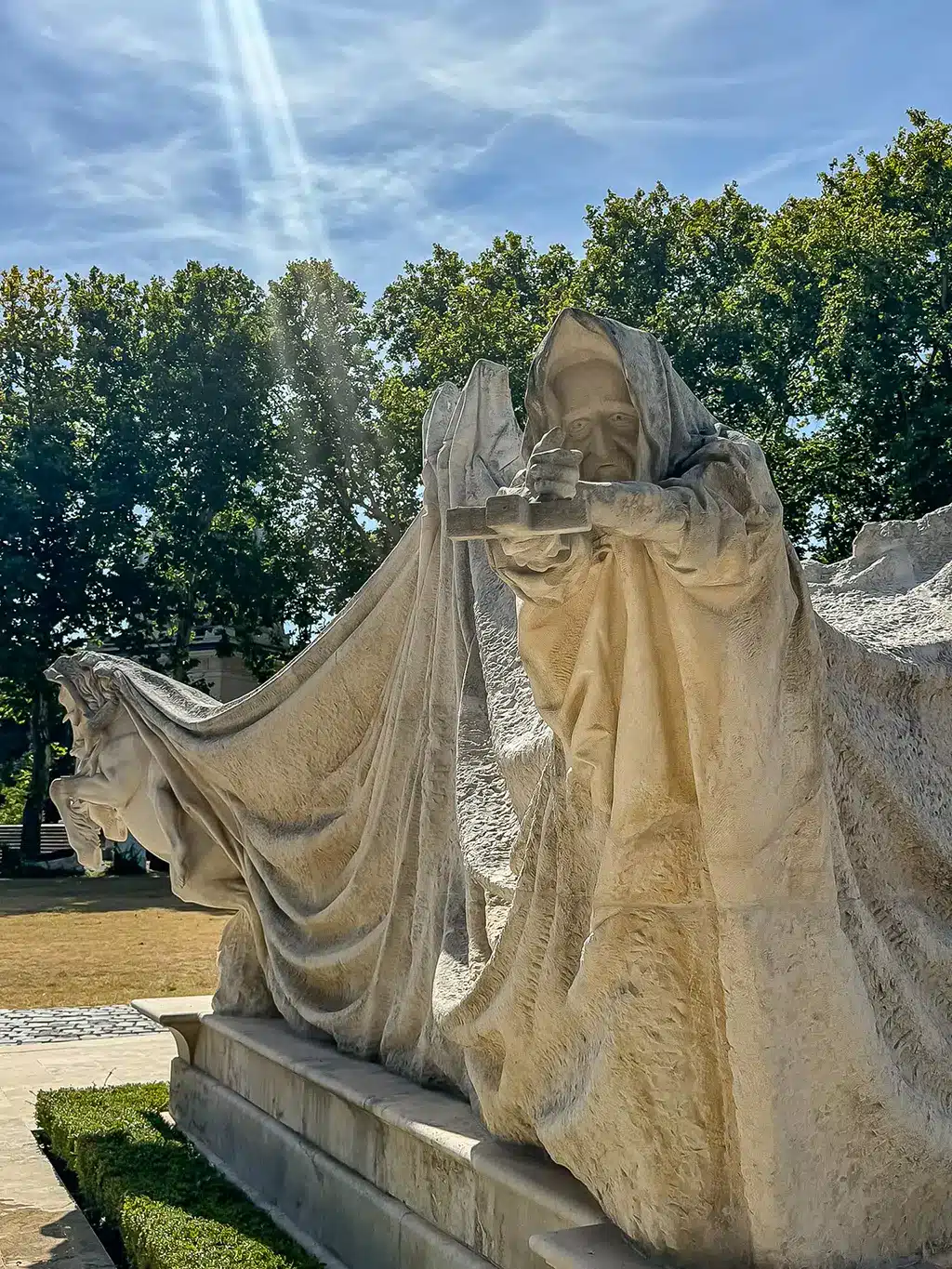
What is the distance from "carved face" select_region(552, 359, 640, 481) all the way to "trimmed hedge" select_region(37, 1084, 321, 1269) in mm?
2848

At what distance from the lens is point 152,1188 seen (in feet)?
16.1

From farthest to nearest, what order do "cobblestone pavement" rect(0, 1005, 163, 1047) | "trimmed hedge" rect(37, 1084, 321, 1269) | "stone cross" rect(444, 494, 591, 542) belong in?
"cobblestone pavement" rect(0, 1005, 163, 1047) → "trimmed hedge" rect(37, 1084, 321, 1269) → "stone cross" rect(444, 494, 591, 542)

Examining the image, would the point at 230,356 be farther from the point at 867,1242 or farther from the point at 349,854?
the point at 867,1242

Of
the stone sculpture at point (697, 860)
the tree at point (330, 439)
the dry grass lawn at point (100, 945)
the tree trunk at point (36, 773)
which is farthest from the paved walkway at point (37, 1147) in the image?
the tree trunk at point (36, 773)

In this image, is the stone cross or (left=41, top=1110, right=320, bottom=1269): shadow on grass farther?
(left=41, top=1110, right=320, bottom=1269): shadow on grass

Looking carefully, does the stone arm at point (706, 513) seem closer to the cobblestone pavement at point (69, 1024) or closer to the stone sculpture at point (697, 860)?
the stone sculpture at point (697, 860)

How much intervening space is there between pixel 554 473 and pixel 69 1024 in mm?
8355

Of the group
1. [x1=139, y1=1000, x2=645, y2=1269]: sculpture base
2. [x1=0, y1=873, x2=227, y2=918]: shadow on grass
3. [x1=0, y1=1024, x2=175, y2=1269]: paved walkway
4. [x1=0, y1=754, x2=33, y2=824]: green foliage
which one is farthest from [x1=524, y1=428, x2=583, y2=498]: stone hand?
[x1=0, y1=754, x2=33, y2=824]: green foliage

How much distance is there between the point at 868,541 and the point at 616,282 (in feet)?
45.6

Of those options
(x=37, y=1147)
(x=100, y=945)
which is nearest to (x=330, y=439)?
(x=100, y=945)

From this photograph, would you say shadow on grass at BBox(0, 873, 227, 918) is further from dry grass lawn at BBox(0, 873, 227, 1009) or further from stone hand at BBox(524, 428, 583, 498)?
stone hand at BBox(524, 428, 583, 498)

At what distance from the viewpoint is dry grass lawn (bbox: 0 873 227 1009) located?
423 inches

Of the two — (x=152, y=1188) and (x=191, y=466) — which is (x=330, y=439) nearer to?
(x=191, y=466)

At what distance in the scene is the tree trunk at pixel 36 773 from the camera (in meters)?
22.2
